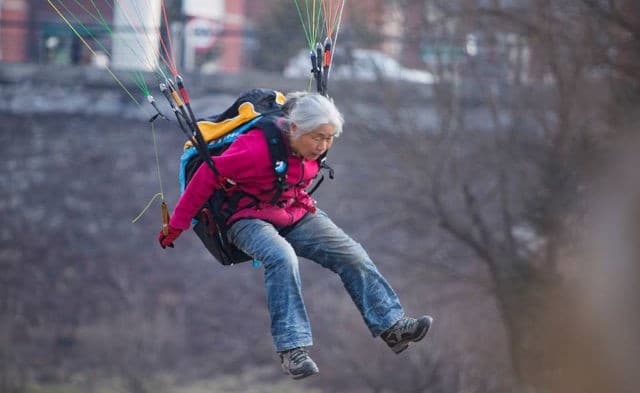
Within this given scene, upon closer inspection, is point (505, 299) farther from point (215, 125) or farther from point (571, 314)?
point (215, 125)

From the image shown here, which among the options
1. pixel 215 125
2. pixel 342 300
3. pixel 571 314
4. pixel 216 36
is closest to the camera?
pixel 215 125

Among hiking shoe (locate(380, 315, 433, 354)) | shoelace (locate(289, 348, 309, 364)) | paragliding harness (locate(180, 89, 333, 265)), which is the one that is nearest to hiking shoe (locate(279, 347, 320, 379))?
shoelace (locate(289, 348, 309, 364))

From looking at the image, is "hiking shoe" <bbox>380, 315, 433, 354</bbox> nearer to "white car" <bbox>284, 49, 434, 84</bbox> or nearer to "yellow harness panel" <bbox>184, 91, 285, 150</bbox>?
"yellow harness panel" <bbox>184, 91, 285, 150</bbox>

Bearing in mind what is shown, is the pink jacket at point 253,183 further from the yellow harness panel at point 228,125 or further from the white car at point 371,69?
the white car at point 371,69

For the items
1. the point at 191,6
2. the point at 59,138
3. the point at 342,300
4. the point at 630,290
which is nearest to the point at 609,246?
the point at 630,290

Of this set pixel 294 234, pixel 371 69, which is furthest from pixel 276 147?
pixel 371 69

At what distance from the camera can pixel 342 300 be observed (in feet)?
57.1

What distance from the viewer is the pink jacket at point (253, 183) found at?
17.4ft

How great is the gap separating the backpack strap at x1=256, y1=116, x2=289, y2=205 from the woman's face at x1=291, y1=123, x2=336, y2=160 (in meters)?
0.06

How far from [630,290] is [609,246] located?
57 centimetres

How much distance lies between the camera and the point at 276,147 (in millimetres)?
5301

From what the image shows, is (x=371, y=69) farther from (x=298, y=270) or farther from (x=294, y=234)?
(x=298, y=270)

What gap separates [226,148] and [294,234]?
54 cm

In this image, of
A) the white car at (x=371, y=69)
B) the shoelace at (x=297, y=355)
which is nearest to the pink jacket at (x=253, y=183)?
the shoelace at (x=297, y=355)
